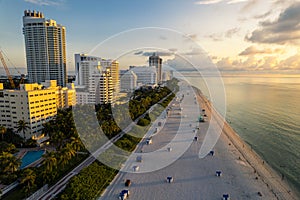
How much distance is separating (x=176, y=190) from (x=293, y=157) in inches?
629

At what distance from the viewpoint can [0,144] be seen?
18.9 m

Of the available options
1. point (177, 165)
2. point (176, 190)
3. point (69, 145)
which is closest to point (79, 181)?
point (69, 145)

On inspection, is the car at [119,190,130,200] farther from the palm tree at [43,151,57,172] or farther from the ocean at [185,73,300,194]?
the ocean at [185,73,300,194]

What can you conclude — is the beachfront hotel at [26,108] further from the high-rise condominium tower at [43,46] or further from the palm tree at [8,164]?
the high-rise condominium tower at [43,46]

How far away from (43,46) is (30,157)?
172 feet

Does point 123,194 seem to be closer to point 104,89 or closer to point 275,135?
point 275,135

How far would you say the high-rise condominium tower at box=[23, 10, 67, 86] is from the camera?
61.0m

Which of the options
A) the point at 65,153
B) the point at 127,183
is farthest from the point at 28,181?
the point at 127,183

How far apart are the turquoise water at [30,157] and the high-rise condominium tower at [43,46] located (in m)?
49.6

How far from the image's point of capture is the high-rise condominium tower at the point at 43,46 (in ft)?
200

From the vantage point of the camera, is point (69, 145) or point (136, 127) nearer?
point (69, 145)

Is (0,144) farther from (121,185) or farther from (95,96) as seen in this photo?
(95,96)

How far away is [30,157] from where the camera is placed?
19.9 m

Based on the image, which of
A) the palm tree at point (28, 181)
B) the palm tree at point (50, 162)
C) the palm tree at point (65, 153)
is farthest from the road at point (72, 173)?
the palm tree at point (50, 162)
